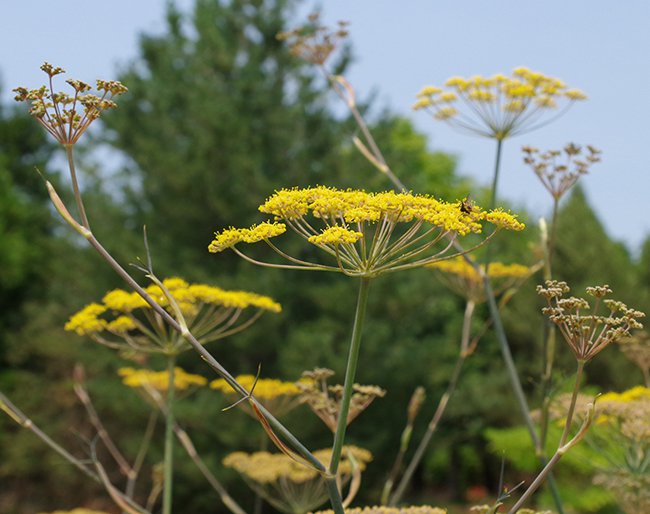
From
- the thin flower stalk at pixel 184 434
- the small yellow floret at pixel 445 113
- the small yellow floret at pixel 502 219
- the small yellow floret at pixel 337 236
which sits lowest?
the thin flower stalk at pixel 184 434

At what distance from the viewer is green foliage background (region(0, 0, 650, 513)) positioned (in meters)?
19.1

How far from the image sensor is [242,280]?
17984 millimetres

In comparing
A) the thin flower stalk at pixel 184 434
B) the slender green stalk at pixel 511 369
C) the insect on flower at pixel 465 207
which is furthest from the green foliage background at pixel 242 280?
the insect on flower at pixel 465 207

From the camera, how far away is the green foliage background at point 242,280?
19125mm

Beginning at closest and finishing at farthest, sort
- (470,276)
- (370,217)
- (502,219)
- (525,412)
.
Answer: (370,217) < (502,219) < (525,412) < (470,276)

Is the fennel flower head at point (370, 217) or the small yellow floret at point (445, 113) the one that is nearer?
the fennel flower head at point (370, 217)

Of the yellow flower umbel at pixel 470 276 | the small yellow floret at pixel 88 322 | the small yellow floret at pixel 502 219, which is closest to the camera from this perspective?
the small yellow floret at pixel 502 219

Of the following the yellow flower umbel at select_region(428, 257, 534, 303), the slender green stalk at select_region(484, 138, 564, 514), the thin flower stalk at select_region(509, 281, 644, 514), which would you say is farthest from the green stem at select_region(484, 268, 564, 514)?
the thin flower stalk at select_region(509, 281, 644, 514)

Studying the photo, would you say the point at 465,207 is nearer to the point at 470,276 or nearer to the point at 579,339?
the point at 579,339

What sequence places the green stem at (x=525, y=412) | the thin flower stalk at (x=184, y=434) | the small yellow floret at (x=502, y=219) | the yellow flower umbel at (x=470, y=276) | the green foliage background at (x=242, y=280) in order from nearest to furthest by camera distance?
the small yellow floret at (x=502, y=219)
the green stem at (x=525, y=412)
the thin flower stalk at (x=184, y=434)
the yellow flower umbel at (x=470, y=276)
the green foliage background at (x=242, y=280)

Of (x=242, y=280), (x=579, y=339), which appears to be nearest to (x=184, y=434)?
(x=579, y=339)

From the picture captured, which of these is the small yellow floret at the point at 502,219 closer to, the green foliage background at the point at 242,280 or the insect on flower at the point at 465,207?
the insect on flower at the point at 465,207

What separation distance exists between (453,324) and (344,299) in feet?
12.0

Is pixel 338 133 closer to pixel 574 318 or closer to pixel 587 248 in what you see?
pixel 587 248
